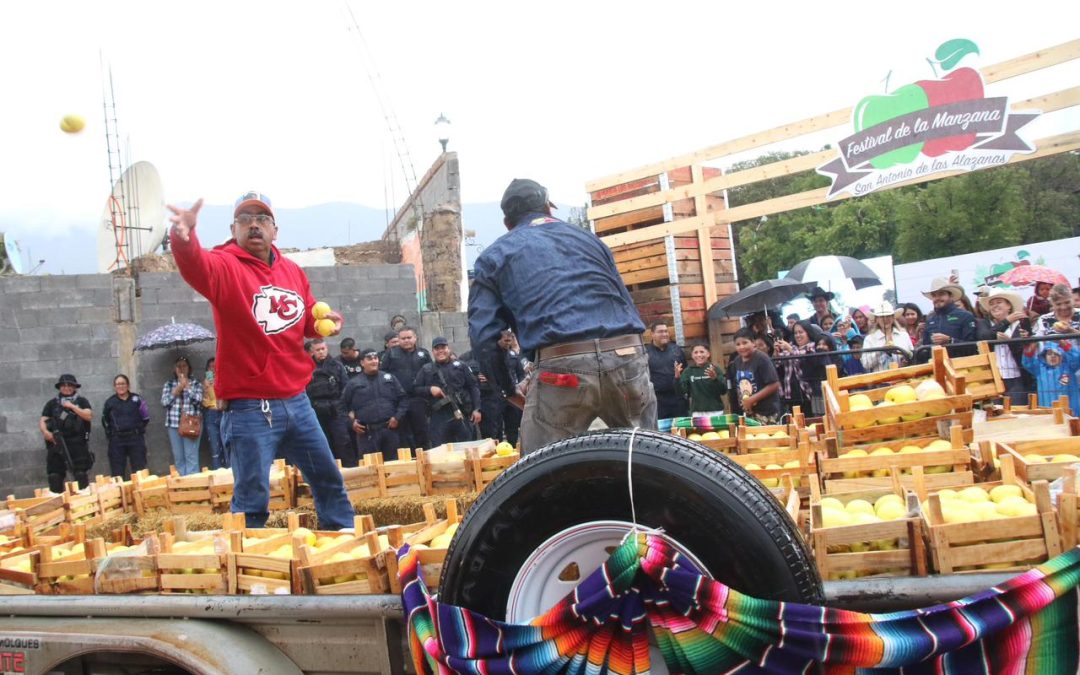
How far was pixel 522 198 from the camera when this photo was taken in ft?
13.8

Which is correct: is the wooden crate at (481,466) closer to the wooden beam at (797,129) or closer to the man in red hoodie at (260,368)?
the man in red hoodie at (260,368)

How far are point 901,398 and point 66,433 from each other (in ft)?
33.3

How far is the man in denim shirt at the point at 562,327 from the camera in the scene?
3.76 m

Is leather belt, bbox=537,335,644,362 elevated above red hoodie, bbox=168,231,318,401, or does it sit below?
below

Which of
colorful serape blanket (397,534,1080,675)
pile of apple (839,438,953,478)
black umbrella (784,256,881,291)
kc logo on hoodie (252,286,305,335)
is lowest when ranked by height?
colorful serape blanket (397,534,1080,675)

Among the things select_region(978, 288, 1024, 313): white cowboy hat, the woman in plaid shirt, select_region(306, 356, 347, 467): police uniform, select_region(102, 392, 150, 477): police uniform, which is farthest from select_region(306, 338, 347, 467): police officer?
select_region(978, 288, 1024, 313): white cowboy hat

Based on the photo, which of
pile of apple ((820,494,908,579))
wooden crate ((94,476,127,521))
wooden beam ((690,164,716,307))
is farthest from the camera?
wooden beam ((690,164,716,307))

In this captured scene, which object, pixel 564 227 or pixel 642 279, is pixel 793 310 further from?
pixel 564 227

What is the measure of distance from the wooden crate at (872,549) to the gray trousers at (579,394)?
4.43ft

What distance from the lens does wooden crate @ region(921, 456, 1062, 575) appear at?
2439 mm

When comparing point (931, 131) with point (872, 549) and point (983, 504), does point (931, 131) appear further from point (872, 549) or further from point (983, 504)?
point (872, 549)

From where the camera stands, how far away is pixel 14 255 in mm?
15562

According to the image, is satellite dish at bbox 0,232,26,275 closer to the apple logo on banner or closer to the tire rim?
the apple logo on banner

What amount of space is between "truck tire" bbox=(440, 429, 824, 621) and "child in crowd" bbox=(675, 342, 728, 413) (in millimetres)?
6987
